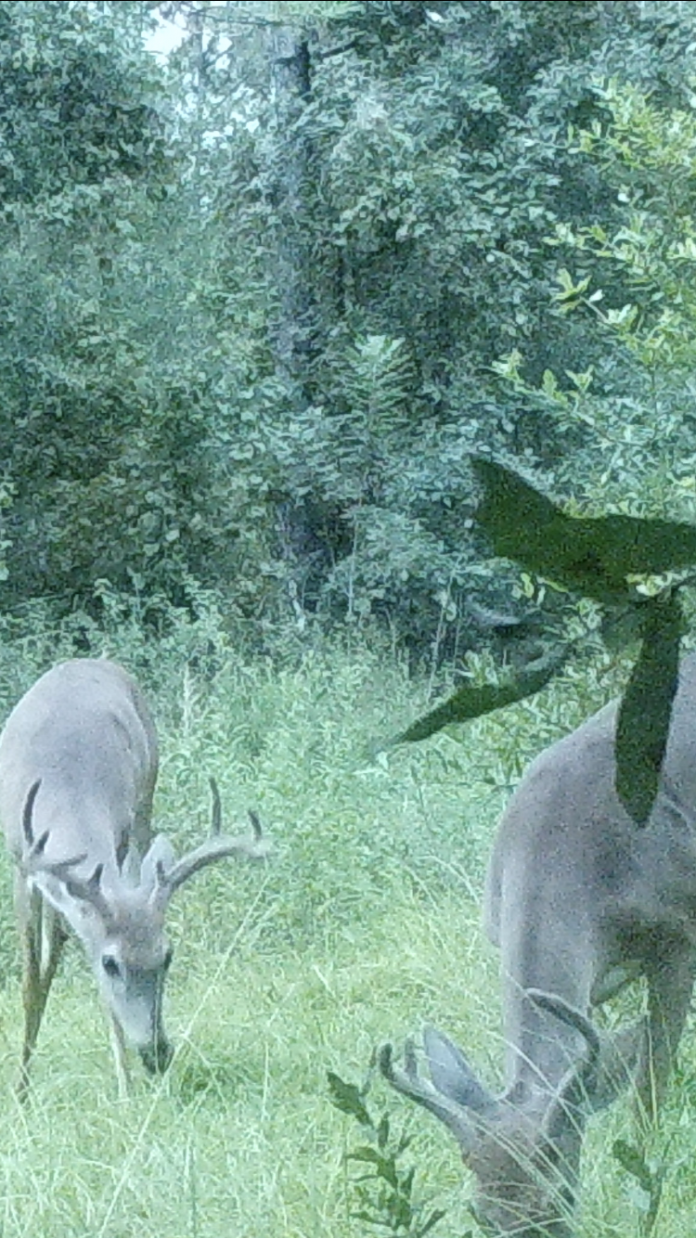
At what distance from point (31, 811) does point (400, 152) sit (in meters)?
3.69

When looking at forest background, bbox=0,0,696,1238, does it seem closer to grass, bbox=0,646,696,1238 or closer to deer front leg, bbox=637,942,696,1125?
grass, bbox=0,646,696,1238

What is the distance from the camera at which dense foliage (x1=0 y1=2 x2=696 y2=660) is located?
632 cm

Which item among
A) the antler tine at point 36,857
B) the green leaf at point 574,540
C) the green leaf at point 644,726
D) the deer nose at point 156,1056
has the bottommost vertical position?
the deer nose at point 156,1056

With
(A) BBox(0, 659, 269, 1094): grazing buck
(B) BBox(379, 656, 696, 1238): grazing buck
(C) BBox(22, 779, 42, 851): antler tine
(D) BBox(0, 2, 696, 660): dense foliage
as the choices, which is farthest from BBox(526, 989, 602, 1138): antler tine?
(D) BBox(0, 2, 696, 660): dense foliage

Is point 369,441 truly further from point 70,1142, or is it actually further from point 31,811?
point 70,1142

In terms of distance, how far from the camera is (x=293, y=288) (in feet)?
23.6

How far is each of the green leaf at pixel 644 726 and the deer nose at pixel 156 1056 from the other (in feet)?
9.57

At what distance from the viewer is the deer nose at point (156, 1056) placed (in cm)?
346

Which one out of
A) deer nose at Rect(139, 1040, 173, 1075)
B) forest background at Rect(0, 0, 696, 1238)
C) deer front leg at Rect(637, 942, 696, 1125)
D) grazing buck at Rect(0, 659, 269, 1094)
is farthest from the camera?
Answer: forest background at Rect(0, 0, 696, 1238)

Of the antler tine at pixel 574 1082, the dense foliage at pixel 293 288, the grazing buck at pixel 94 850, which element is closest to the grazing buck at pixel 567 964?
the antler tine at pixel 574 1082

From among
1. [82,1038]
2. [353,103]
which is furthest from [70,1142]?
[353,103]

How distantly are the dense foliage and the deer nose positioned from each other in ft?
7.89

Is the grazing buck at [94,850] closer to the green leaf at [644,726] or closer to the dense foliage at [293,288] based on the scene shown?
the dense foliage at [293,288]

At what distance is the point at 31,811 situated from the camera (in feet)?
Result: 13.2
